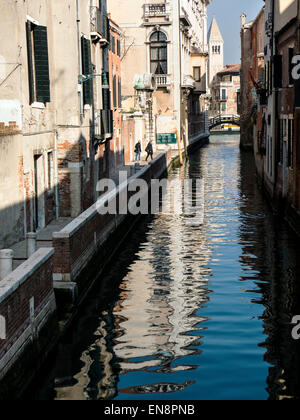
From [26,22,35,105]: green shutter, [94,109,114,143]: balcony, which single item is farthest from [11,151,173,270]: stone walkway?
[94,109,114,143]: balcony

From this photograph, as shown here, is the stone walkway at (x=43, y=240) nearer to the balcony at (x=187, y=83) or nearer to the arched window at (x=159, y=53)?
the arched window at (x=159, y=53)

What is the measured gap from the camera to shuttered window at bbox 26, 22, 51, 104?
15695mm

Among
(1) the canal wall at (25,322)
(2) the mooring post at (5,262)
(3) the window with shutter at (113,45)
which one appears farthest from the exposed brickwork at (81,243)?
(3) the window with shutter at (113,45)

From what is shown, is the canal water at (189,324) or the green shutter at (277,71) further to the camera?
the green shutter at (277,71)

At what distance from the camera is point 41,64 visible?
52.7ft

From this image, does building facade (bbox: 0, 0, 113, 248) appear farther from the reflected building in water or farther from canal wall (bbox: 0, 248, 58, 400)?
the reflected building in water

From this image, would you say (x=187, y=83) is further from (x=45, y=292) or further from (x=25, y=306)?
(x=25, y=306)

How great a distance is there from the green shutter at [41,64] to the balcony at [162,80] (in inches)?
1236

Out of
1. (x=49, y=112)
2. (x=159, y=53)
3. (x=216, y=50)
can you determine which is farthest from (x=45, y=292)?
(x=216, y=50)

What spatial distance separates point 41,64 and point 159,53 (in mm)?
32128

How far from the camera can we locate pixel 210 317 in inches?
442

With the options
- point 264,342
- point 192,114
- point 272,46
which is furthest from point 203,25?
point 264,342

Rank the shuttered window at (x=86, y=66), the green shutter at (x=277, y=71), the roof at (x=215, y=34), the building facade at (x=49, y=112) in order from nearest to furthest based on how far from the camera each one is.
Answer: the building facade at (x=49, y=112) < the shuttered window at (x=86, y=66) < the green shutter at (x=277, y=71) < the roof at (x=215, y=34)

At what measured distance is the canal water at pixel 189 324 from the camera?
8422 millimetres
